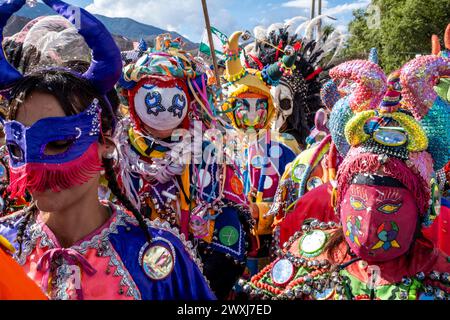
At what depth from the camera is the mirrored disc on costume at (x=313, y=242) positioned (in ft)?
8.18

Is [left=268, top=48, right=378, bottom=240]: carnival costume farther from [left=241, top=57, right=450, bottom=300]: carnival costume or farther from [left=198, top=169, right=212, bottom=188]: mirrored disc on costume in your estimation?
[left=241, top=57, right=450, bottom=300]: carnival costume

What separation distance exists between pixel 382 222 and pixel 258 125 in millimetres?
2838

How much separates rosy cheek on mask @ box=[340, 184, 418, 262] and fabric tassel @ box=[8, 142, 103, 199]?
1.15 metres

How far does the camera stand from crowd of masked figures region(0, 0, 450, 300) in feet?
5.87

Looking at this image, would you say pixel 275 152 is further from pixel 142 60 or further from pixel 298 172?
pixel 142 60

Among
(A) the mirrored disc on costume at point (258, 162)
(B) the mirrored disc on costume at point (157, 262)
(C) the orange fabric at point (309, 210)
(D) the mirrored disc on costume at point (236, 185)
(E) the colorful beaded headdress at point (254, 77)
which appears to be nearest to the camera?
(B) the mirrored disc on costume at point (157, 262)

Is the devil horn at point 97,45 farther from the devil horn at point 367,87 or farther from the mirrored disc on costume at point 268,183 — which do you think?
the mirrored disc on costume at point 268,183

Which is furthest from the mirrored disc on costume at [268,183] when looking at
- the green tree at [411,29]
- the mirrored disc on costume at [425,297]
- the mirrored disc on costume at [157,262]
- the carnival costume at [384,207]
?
the green tree at [411,29]

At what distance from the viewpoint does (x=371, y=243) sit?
86.4 inches

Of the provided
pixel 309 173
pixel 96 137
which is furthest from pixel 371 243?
pixel 309 173

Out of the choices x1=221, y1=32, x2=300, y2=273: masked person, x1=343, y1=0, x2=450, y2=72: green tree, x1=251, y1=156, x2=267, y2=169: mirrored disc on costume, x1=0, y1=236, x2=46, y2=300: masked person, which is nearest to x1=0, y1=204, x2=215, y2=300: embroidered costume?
x1=0, y1=236, x2=46, y2=300: masked person

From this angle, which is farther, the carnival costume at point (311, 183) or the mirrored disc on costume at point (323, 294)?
the carnival costume at point (311, 183)

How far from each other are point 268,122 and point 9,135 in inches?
138
